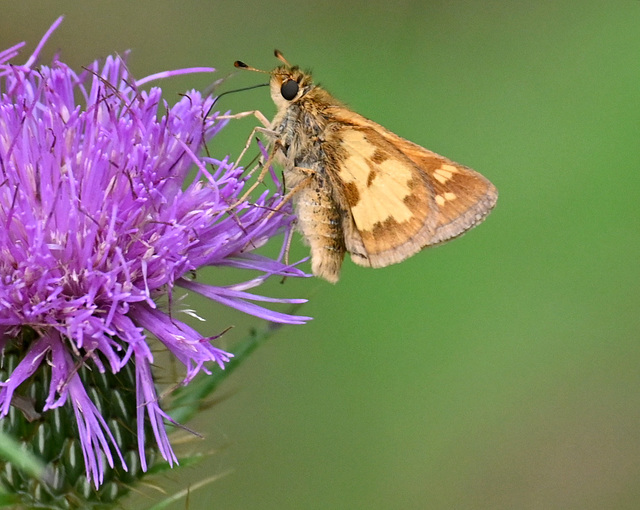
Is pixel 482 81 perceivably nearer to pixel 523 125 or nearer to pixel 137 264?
pixel 523 125

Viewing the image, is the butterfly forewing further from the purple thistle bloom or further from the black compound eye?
the purple thistle bloom

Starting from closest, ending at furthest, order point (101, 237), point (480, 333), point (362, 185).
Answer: point (101, 237) → point (362, 185) → point (480, 333)

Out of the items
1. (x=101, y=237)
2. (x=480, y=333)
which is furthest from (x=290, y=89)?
(x=480, y=333)

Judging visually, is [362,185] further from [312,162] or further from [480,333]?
[480,333]

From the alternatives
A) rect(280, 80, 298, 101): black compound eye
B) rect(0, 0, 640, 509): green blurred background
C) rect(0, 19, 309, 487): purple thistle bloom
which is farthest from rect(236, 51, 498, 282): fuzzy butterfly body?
rect(0, 0, 640, 509): green blurred background

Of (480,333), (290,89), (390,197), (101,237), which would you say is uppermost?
(290,89)

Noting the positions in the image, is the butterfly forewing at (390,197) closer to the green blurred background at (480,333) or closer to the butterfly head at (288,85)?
the butterfly head at (288,85)
